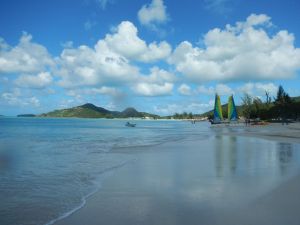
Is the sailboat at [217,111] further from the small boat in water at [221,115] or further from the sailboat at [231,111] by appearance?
the sailboat at [231,111]

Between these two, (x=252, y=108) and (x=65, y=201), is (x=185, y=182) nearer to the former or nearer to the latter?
(x=65, y=201)

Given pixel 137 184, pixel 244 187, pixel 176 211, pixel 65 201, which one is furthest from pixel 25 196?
pixel 244 187

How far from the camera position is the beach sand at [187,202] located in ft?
27.0

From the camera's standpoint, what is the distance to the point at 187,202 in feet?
32.6

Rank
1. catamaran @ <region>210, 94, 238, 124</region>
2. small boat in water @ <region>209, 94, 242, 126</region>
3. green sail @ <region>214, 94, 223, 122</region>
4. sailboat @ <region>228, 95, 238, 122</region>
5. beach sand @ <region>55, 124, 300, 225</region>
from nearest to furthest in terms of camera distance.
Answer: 1. beach sand @ <region>55, 124, 300, 225</region>
2. green sail @ <region>214, 94, 223, 122</region>
3. catamaran @ <region>210, 94, 238, 124</region>
4. small boat in water @ <region>209, 94, 242, 126</region>
5. sailboat @ <region>228, 95, 238, 122</region>

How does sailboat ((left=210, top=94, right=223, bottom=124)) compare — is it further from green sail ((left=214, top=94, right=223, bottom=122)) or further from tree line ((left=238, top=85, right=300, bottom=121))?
tree line ((left=238, top=85, right=300, bottom=121))

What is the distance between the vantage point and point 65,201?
10.5m

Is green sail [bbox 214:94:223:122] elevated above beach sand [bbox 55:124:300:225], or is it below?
above

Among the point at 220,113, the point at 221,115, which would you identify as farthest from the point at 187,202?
the point at 221,115

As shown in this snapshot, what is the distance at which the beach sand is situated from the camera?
8219mm

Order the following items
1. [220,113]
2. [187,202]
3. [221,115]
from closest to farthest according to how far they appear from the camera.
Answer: [187,202] < [220,113] < [221,115]

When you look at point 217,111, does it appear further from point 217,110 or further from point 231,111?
point 231,111

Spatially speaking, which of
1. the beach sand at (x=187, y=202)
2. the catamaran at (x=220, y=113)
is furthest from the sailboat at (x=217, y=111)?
the beach sand at (x=187, y=202)

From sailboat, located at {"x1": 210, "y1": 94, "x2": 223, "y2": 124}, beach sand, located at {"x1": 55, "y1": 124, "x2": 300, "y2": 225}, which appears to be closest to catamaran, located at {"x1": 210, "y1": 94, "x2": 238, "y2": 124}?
sailboat, located at {"x1": 210, "y1": 94, "x2": 223, "y2": 124}
